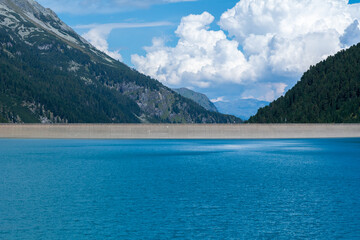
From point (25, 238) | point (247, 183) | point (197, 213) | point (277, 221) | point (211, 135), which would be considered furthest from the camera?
point (211, 135)

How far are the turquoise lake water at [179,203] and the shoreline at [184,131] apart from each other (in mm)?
86973

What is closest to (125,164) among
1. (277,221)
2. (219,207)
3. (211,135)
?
(219,207)

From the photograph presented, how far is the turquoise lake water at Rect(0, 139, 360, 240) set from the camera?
28.3 meters

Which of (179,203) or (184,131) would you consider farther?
(184,131)

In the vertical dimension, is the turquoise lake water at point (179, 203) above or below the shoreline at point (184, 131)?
below

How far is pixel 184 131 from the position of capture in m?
153

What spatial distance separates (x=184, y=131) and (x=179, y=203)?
381 feet

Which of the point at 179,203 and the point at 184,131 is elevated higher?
the point at 184,131

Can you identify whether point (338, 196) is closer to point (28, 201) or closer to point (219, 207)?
point (219, 207)

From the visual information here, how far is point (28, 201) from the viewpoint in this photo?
37406mm

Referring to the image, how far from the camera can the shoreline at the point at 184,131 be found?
496 ft

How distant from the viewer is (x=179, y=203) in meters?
36.9

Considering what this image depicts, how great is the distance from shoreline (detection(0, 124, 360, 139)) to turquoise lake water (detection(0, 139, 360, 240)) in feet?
285

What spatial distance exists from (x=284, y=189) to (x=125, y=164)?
32.1 meters
